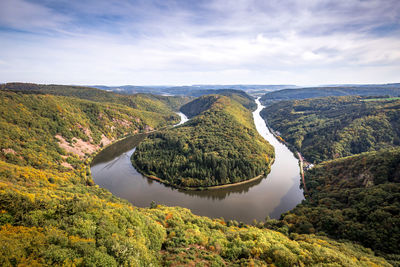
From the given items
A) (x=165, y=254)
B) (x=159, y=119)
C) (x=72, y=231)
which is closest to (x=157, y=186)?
(x=165, y=254)

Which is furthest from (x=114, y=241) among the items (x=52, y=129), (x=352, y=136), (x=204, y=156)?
(x=352, y=136)

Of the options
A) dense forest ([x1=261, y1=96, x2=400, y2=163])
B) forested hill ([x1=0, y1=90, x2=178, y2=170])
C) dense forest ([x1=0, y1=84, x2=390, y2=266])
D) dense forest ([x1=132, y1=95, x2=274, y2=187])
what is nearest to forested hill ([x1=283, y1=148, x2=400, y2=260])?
dense forest ([x1=0, y1=84, x2=390, y2=266])

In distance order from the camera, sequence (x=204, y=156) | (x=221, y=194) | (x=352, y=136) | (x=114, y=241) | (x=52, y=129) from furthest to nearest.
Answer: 1. (x=352, y=136)
2. (x=52, y=129)
3. (x=204, y=156)
4. (x=221, y=194)
5. (x=114, y=241)

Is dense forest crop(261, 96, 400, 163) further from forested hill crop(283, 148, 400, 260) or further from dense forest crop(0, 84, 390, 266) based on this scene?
dense forest crop(0, 84, 390, 266)

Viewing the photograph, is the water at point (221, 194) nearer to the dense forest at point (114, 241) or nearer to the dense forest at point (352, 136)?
the dense forest at point (114, 241)

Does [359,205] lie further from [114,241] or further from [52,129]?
[52,129]

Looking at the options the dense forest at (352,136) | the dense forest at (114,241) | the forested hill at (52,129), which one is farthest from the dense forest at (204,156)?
the dense forest at (114,241)
